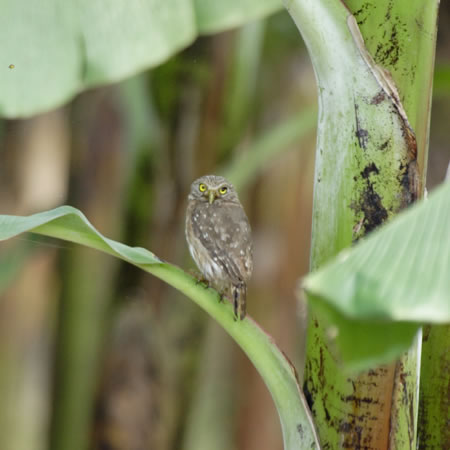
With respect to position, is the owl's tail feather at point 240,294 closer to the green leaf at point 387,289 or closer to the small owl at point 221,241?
the small owl at point 221,241

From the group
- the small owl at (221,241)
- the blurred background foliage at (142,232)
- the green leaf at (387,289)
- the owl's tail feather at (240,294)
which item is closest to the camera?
the green leaf at (387,289)

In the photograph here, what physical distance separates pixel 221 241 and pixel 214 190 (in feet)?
0.78

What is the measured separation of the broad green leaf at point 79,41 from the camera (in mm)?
1189

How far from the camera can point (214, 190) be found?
143cm

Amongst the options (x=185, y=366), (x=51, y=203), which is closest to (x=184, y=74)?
(x=51, y=203)

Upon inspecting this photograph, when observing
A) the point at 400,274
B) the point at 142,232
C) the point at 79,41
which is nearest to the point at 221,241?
the point at 79,41

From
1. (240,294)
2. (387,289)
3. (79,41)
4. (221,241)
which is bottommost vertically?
(387,289)

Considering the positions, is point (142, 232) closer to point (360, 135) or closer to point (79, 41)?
point (79, 41)

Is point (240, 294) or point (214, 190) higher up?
point (214, 190)

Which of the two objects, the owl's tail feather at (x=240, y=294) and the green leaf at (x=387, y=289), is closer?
the green leaf at (x=387, y=289)

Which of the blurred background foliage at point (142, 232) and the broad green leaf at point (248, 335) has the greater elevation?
the blurred background foliage at point (142, 232)

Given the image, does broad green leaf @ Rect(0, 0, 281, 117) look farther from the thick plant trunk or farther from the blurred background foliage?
the thick plant trunk

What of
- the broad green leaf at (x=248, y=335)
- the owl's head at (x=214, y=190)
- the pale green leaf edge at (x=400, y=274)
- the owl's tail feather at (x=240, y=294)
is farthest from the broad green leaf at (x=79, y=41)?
the pale green leaf edge at (x=400, y=274)

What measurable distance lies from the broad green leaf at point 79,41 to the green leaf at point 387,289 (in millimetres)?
865
